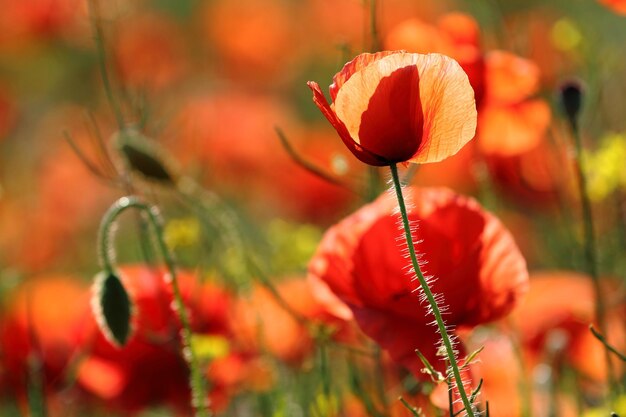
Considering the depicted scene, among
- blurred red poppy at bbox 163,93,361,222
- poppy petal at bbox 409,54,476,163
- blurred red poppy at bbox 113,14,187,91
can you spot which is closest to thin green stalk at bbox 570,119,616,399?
poppy petal at bbox 409,54,476,163

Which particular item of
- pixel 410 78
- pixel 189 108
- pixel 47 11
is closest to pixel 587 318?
pixel 410 78

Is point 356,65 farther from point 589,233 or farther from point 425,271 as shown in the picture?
point 589,233

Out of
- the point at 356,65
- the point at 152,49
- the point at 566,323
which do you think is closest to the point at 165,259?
the point at 356,65

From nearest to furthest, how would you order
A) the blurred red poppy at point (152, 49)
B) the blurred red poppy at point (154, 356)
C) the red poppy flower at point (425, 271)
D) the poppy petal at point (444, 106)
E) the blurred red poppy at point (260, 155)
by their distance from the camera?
the poppy petal at point (444, 106), the red poppy flower at point (425, 271), the blurred red poppy at point (154, 356), the blurred red poppy at point (260, 155), the blurred red poppy at point (152, 49)

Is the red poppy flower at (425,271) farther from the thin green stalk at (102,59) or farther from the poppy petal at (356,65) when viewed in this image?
the thin green stalk at (102,59)

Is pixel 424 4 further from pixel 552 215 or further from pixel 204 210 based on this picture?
pixel 204 210

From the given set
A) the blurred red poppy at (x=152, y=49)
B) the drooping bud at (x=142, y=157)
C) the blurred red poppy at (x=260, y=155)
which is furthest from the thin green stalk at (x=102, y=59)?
the blurred red poppy at (x=152, y=49)
